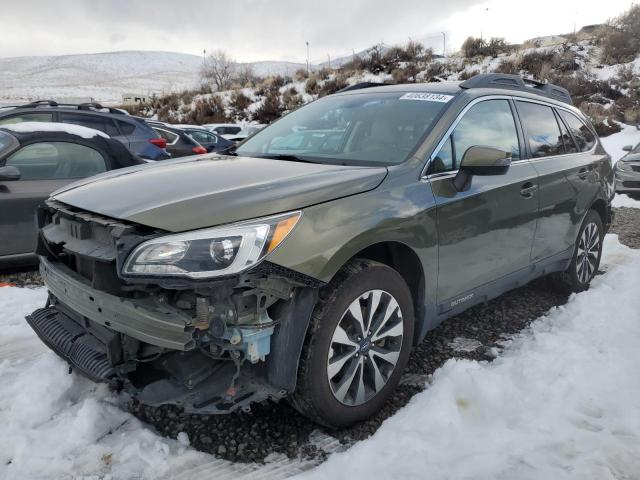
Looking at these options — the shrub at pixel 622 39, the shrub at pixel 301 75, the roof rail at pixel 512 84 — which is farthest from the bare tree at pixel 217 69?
the roof rail at pixel 512 84

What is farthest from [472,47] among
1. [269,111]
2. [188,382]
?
[188,382]

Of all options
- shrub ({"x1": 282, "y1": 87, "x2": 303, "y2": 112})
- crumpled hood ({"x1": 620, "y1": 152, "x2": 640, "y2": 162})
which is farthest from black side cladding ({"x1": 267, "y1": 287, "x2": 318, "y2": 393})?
shrub ({"x1": 282, "y1": 87, "x2": 303, "y2": 112})

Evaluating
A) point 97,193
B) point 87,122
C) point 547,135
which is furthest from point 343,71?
point 97,193

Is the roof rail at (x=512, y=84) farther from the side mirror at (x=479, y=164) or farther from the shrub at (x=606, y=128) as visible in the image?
the shrub at (x=606, y=128)

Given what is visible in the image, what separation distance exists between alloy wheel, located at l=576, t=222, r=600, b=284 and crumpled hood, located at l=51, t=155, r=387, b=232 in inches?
107

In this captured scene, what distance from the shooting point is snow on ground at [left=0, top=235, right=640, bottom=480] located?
2234 millimetres

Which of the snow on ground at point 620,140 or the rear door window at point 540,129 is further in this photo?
the snow on ground at point 620,140

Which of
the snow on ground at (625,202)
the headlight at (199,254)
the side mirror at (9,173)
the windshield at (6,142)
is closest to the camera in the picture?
the headlight at (199,254)

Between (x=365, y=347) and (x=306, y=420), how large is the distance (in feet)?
1.69

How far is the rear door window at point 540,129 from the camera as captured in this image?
3.85 meters

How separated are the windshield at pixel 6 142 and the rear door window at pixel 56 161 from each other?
0.08 m

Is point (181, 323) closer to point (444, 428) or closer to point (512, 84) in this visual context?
point (444, 428)

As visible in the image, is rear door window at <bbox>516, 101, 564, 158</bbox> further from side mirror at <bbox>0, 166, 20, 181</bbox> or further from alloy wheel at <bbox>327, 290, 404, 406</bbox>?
side mirror at <bbox>0, 166, 20, 181</bbox>

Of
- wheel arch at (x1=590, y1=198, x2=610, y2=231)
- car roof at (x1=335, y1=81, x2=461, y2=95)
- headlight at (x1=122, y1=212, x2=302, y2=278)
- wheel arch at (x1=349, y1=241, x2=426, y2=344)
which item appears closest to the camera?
headlight at (x1=122, y1=212, x2=302, y2=278)
